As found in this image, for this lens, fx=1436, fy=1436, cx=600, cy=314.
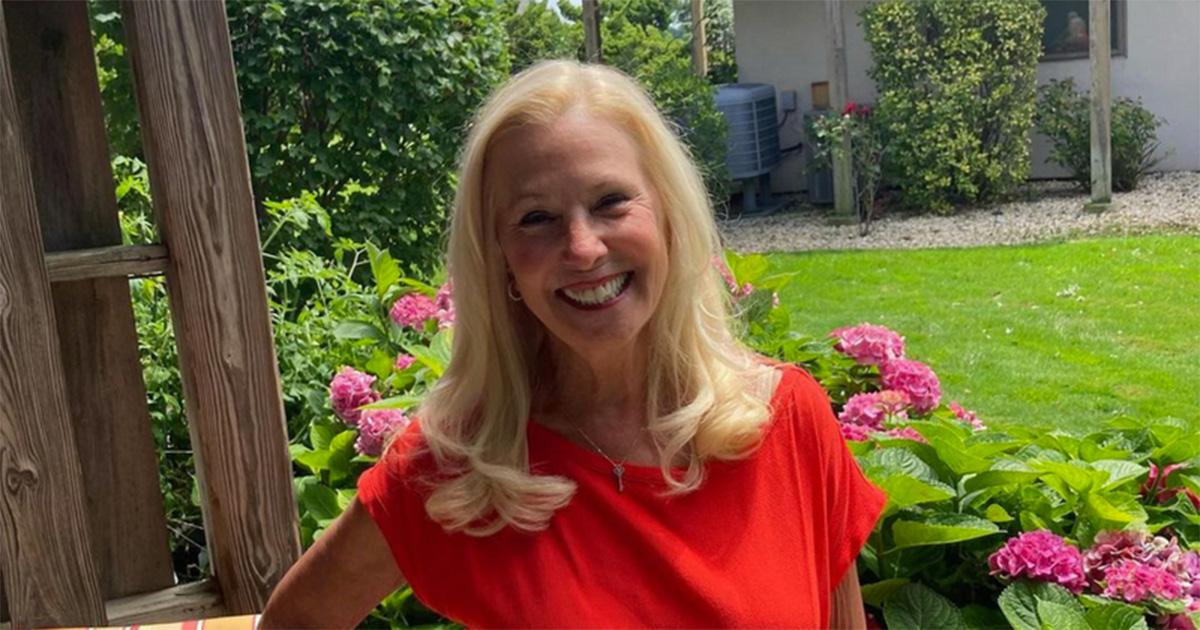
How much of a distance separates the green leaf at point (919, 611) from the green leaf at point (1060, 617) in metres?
0.11

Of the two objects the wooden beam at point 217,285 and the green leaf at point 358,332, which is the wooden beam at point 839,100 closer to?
the green leaf at point 358,332

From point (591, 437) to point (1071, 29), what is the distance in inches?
275

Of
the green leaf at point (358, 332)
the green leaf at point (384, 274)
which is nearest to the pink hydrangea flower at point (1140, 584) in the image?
the green leaf at point (358, 332)

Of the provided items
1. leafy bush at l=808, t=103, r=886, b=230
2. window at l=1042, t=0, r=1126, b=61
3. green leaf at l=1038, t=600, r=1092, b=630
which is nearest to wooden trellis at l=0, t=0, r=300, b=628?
green leaf at l=1038, t=600, r=1092, b=630

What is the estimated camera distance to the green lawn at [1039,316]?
4.82 meters

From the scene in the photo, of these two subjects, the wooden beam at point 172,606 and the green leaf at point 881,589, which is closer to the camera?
the green leaf at point 881,589

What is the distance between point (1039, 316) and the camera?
5613 mm

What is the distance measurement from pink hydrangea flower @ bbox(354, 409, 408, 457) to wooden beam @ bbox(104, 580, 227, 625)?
0.26 meters

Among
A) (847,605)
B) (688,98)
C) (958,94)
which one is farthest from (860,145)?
(847,605)

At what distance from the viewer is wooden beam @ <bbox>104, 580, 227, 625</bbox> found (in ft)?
5.97

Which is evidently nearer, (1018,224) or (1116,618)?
(1116,618)

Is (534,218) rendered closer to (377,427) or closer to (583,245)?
(583,245)

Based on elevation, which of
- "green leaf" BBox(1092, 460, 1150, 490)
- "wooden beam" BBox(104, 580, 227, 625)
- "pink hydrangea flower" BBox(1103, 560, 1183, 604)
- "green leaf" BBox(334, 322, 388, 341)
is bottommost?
"wooden beam" BBox(104, 580, 227, 625)

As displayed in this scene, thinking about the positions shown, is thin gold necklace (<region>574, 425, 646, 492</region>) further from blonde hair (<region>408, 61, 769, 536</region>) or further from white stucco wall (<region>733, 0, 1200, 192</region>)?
white stucco wall (<region>733, 0, 1200, 192</region>)
